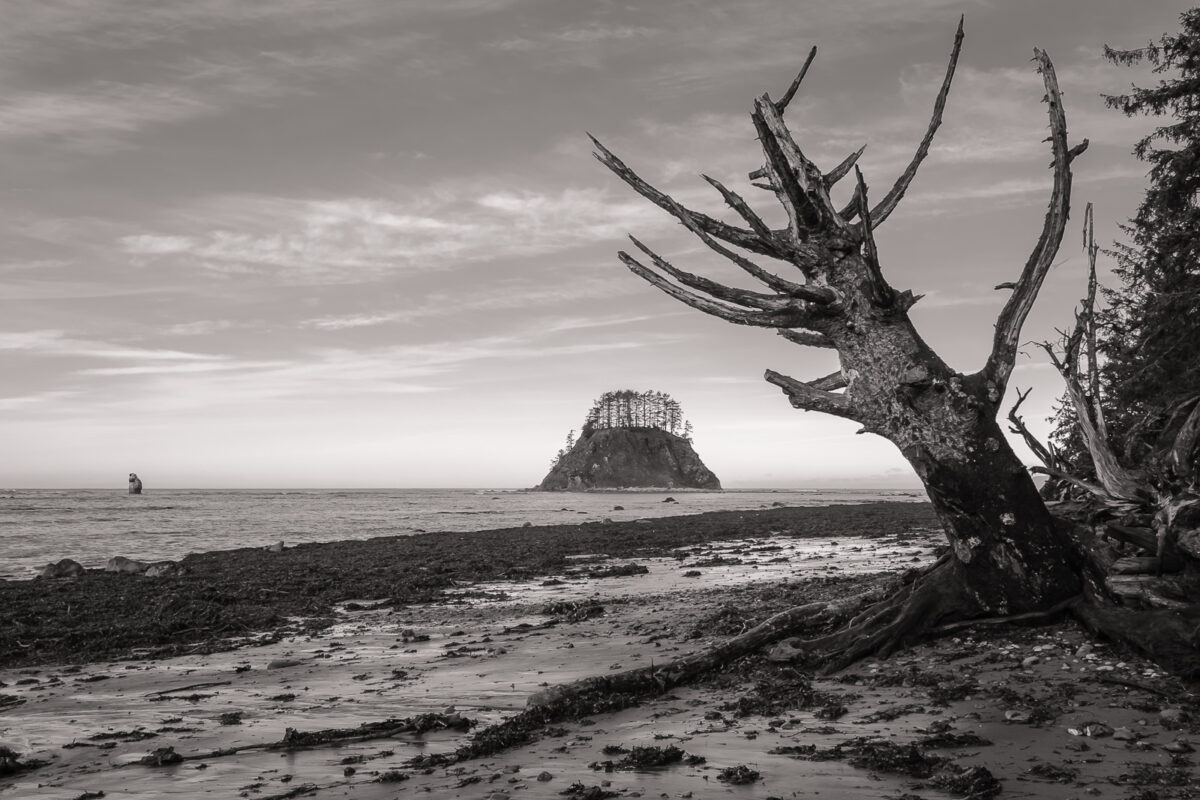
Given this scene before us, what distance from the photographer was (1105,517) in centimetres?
730

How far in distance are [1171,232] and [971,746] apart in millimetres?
17108

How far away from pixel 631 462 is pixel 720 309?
5661 inches

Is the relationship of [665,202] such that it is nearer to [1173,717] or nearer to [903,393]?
[903,393]

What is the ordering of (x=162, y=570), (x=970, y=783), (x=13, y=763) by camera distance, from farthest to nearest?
(x=162, y=570) < (x=13, y=763) < (x=970, y=783)

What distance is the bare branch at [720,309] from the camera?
609cm

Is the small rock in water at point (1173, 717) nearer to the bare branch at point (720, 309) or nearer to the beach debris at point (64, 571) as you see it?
the bare branch at point (720, 309)

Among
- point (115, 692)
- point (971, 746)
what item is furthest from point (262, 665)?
point (971, 746)

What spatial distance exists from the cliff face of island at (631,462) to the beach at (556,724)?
447 feet


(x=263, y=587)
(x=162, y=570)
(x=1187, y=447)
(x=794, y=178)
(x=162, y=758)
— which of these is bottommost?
(x=162, y=570)

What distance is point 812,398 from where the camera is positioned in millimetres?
6246

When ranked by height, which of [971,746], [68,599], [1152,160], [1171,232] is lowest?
[68,599]

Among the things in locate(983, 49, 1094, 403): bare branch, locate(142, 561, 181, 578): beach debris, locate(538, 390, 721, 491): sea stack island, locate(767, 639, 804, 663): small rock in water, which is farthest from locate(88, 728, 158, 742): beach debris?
locate(538, 390, 721, 491): sea stack island

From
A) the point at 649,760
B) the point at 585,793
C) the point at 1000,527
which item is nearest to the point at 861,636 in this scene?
the point at 1000,527

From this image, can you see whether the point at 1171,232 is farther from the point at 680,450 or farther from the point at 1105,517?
the point at 680,450
